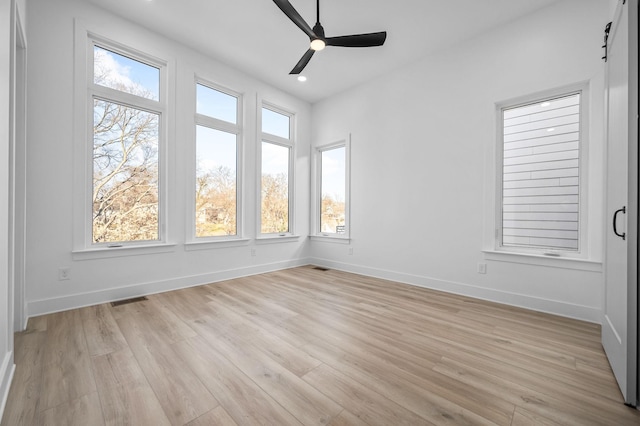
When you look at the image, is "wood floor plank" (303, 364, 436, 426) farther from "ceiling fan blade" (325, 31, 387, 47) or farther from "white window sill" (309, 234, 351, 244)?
"white window sill" (309, 234, 351, 244)

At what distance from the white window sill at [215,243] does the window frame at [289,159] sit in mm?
331

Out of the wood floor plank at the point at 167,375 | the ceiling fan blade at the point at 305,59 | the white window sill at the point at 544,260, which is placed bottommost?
the wood floor plank at the point at 167,375

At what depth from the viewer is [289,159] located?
5.32 m

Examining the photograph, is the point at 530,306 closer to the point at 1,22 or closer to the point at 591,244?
the point at 591,244

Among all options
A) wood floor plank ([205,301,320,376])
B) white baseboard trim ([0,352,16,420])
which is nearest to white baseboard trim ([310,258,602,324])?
wood floor plank ([205,301,320,376])

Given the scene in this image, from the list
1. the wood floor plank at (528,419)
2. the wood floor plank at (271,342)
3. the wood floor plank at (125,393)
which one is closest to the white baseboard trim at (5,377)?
the wood floor plank at (125,393)

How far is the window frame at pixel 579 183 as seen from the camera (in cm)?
280

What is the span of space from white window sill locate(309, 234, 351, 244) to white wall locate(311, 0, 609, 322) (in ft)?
0.34

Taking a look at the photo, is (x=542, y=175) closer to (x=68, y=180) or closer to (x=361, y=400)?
(x=361, y=400)

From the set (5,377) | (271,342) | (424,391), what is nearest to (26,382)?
(5,377)

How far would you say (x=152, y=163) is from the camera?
3592 millimetres

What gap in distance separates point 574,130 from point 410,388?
3.12 m

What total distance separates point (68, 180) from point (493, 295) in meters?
4.87

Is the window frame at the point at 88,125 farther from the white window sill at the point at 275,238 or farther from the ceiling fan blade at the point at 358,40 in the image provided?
the ceiling fan blade at the point at 358,40
